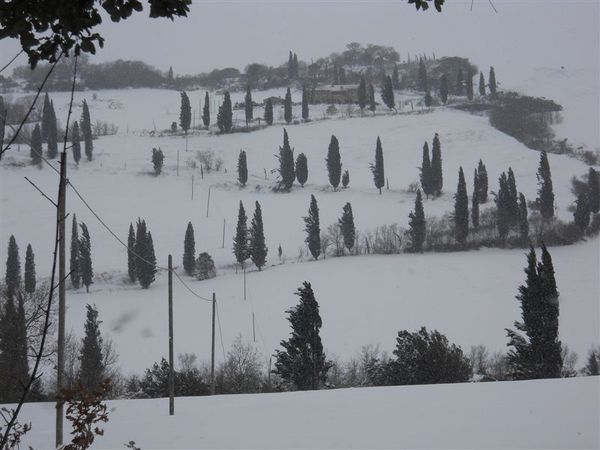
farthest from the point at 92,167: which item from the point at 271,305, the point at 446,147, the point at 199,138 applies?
the point at 446,147

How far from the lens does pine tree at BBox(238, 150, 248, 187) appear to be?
208 feet

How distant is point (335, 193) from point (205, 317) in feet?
94.9

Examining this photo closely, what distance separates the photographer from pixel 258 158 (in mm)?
73125

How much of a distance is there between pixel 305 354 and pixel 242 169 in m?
46.2

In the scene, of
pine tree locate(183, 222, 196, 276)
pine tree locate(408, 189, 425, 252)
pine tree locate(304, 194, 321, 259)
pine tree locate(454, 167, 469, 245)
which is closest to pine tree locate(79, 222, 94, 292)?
pine tree locate(183, 222, 196, 276)

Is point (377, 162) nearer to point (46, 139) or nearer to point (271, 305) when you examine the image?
point (271, 305)

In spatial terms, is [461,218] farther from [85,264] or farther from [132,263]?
[85,264]

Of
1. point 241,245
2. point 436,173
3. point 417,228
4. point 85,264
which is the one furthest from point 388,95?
point 85,264

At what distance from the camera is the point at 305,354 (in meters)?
20.4

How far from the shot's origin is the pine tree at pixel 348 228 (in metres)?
49.8

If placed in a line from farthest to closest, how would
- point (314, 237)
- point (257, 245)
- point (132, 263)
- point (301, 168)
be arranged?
point (301, 168)
point (314, 237)
point (257, 245)
point (132, 263)

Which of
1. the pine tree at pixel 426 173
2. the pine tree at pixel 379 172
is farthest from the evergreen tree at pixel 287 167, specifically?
the pine tree at pixel 426 173

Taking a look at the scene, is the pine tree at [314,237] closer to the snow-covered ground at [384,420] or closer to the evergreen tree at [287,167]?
the evergreen tree at [287,167]

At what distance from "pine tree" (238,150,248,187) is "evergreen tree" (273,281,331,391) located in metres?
44.4
